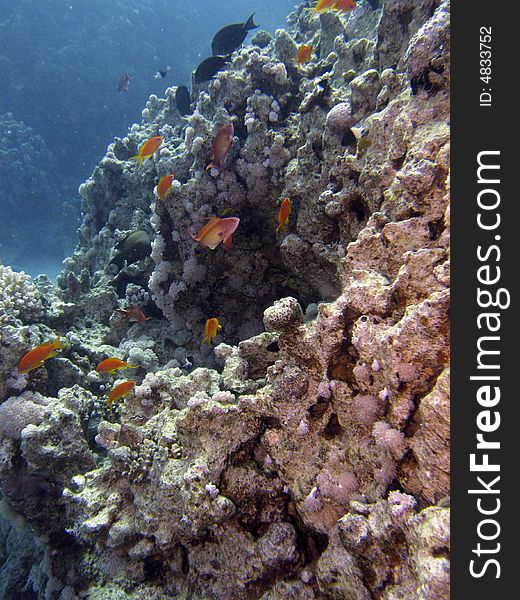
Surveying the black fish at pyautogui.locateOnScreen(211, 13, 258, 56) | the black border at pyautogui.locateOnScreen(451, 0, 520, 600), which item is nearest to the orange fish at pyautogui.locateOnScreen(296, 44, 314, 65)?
the black fish at pyautogui.locateOnScreen(211, 13, 258, 56)

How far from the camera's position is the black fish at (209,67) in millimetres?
5266

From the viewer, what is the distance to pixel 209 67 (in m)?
5.33

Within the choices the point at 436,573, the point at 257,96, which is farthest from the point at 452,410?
the point at 257,96

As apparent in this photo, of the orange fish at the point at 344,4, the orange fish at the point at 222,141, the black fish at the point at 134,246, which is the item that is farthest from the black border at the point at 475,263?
the black fish at the point at 134,246

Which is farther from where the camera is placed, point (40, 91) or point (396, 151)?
point (40, 91)

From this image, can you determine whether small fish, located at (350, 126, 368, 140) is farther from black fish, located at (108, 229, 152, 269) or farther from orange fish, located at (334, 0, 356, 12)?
black fish, located at (108, 229, 152, 269)

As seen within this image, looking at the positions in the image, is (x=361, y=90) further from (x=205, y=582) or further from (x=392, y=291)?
(x=205, y=582)

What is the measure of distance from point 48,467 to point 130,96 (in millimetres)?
23845

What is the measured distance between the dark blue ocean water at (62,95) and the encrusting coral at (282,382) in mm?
14147

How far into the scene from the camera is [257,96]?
4422 millimetres

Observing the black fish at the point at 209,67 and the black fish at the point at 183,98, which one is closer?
the black fish at the point at 209,67

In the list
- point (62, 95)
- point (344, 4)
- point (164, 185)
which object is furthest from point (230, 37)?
point (62, 95)

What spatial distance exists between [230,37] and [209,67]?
1.81 ft

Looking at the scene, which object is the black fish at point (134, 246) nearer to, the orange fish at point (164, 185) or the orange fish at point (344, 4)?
the orange fish at point (164, 185)
